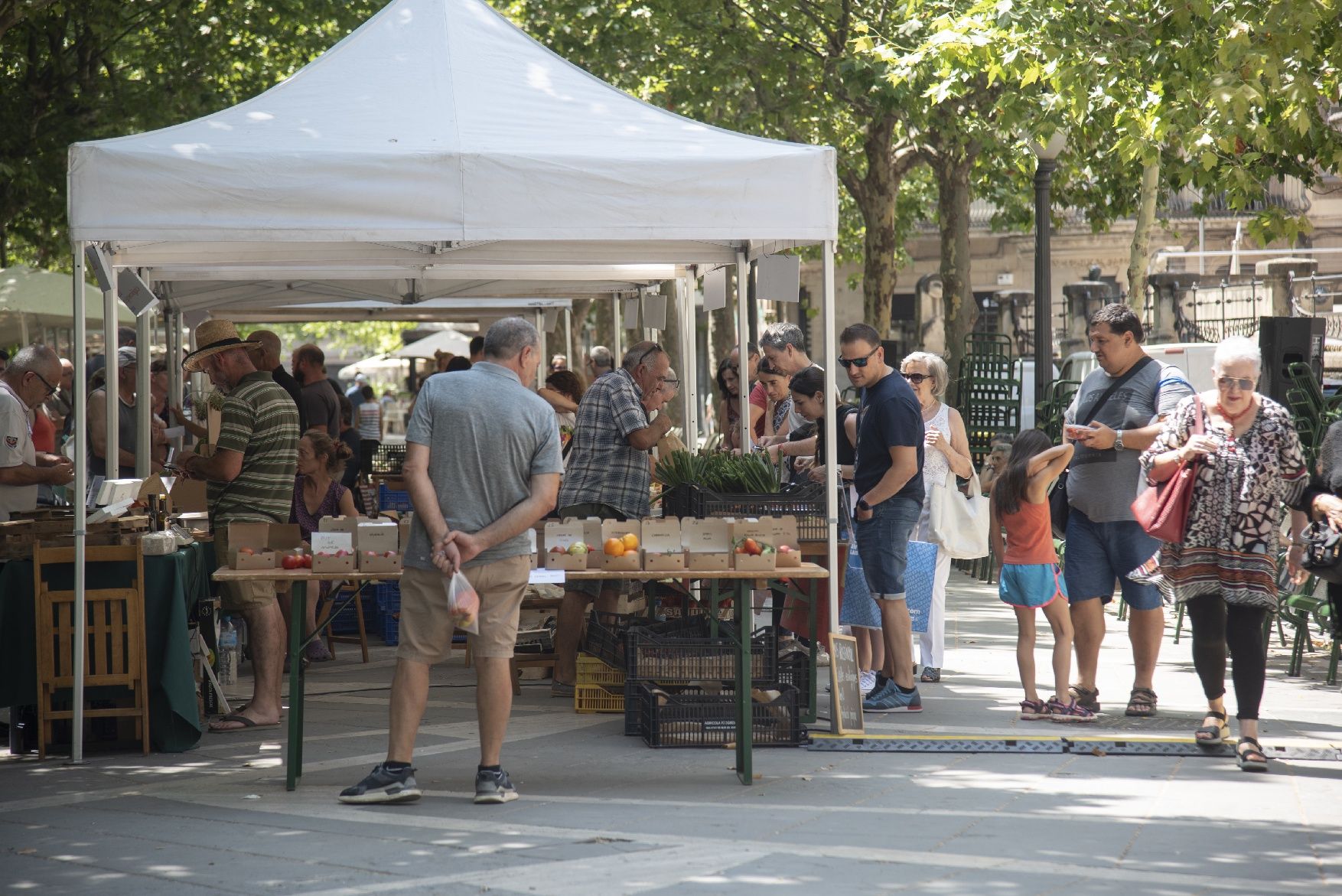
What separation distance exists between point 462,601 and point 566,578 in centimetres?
91

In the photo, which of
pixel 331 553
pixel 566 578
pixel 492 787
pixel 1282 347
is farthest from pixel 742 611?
pixel 1282 347

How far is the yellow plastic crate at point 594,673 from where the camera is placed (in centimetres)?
799

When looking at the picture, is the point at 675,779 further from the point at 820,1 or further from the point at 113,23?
the point at 113,23

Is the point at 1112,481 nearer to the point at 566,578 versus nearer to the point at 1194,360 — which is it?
the point at 566,578

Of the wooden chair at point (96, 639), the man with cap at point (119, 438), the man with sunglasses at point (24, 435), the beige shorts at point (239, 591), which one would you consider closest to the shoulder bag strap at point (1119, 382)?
the beige shorts at point (239, 591)

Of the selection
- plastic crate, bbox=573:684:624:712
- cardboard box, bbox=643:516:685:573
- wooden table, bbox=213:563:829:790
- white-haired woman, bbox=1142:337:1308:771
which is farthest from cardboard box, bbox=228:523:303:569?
white-haired woman, bbox=1142:337:1308:771

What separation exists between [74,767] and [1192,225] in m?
32.7

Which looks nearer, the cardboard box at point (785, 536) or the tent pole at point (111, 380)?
the cardboard box at point (785, 536)

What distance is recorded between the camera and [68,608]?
23.0 ft

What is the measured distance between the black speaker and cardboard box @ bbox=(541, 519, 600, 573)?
717 centimetres

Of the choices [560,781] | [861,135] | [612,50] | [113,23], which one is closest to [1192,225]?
[861,135]

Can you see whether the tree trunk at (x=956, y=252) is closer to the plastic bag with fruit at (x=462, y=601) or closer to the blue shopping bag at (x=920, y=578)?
the blue shopping bag at (x=920, y=578)

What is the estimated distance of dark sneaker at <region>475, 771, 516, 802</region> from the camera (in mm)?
5973

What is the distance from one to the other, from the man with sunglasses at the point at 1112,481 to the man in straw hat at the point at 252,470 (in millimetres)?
3829
